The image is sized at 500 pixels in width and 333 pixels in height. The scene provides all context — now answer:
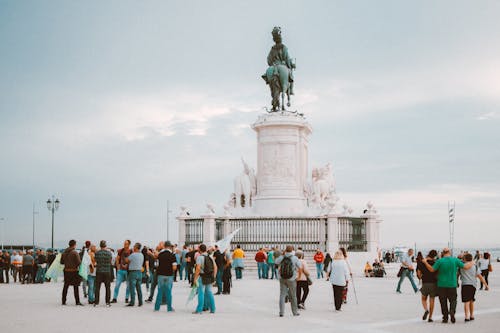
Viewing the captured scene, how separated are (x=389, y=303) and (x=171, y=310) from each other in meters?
5.52

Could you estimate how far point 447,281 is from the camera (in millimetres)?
13438

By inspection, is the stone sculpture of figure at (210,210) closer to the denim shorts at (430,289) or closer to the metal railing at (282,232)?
the metal railing at (282,232)

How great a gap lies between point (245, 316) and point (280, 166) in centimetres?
2243

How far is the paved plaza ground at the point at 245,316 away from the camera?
12.3 m

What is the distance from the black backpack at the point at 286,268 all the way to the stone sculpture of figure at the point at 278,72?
922 inches

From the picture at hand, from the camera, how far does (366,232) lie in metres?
34.5

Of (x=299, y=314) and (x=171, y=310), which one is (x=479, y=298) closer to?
(x=299, y=314)

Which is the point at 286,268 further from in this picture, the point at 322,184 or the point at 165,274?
the point at 322,184

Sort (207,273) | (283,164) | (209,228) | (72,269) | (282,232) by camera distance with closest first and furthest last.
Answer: (207,273), (72,269), (282,232), (209,228), (283,164)

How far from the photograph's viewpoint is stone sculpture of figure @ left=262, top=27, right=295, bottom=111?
37.6 meters

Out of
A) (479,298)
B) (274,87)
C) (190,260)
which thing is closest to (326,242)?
(274,87)

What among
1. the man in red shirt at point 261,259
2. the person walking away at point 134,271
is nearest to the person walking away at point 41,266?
the man in red shirt at point 261,259

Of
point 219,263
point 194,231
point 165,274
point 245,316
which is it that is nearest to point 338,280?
point 245,316

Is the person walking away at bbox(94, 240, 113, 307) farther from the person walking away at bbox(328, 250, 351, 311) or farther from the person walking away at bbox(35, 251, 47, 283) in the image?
the person walking away at bbox(35, 251, 47, 283)
